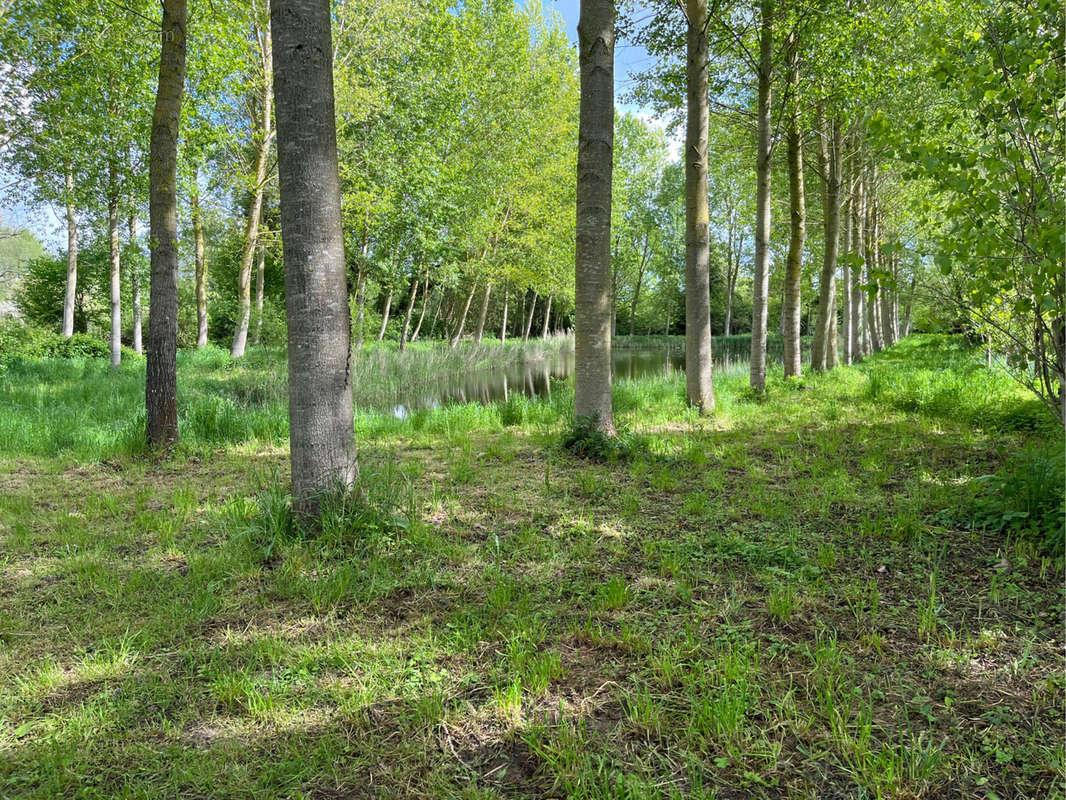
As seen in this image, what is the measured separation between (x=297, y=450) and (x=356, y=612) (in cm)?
120

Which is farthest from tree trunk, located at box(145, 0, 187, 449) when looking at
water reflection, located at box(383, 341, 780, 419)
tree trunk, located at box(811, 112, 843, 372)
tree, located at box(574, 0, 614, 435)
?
tree trunk, located at box(811, 112, 843, 372)

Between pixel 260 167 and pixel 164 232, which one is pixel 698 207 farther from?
pixel 260 167

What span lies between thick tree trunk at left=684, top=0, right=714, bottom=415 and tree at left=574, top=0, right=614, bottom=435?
7.72 feet

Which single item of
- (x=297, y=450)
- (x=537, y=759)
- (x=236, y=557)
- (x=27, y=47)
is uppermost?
(x=27, y=47)

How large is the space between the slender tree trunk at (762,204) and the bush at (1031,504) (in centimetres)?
564

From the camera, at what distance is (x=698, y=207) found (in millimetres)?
7441

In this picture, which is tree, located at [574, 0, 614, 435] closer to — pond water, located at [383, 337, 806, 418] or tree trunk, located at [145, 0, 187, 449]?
pond water, located at [383, 337, 806, 418]

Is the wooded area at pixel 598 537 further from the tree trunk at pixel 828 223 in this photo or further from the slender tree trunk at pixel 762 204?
the tree trunk at pixel 828 223

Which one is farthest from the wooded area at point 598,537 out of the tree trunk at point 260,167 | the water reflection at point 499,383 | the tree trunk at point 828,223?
the tree trunk at point 260,167

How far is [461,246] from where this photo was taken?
65.8 ft

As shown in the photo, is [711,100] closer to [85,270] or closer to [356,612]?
[356,612]

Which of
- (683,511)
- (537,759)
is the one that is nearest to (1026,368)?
(683,511)

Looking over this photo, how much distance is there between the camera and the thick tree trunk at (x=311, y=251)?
316 cm

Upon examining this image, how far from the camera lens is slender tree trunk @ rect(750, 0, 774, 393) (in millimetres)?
8598
